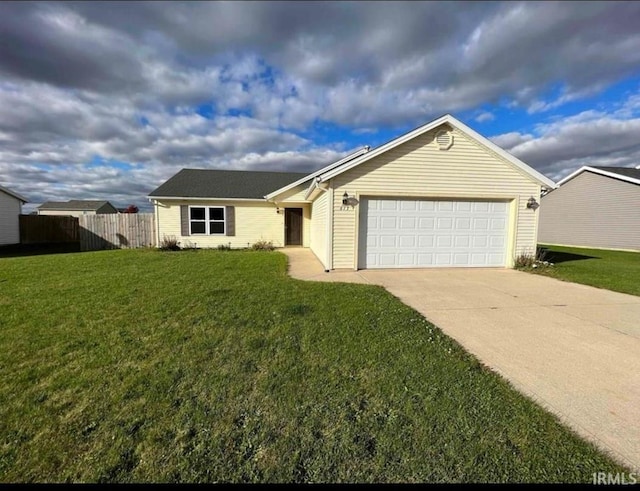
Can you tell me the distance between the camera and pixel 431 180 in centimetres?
962

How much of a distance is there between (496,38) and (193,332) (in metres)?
9.53

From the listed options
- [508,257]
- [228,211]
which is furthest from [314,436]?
[228,211]

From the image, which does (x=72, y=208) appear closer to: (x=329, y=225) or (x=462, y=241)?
(x=329, y=225)

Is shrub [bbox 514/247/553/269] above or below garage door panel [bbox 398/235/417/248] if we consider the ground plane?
below

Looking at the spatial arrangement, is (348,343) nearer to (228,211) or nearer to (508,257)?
(508,257)

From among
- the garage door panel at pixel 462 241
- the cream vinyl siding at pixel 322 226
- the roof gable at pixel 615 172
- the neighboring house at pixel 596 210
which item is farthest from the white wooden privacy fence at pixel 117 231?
the neighboring house at pixel 596 210

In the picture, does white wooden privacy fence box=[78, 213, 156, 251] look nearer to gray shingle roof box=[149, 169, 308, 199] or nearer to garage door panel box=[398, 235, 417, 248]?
gray shingle roof box=[149, 169, 308, 199]

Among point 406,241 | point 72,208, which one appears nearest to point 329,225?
point 406,241

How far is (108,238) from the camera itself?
16281mm

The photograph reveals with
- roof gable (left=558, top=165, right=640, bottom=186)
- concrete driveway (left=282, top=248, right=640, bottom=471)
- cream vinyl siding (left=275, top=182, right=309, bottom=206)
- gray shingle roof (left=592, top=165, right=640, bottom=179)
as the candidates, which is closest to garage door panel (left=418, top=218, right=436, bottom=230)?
concrete driveway (left=282, top=248, right=640, bottom=471)

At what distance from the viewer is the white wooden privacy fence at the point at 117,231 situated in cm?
1598

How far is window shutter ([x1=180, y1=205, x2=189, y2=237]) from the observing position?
1575 centimetres

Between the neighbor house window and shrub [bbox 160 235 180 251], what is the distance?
95cm

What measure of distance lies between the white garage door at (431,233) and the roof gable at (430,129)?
125 centimetres
